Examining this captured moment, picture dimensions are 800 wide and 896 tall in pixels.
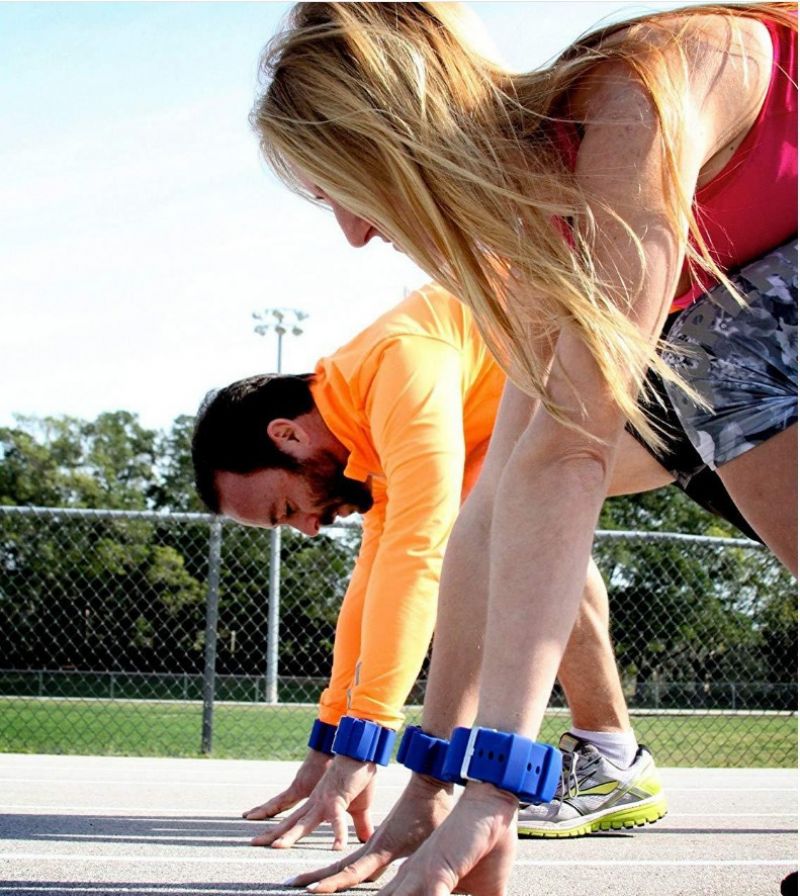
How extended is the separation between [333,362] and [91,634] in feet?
67.6

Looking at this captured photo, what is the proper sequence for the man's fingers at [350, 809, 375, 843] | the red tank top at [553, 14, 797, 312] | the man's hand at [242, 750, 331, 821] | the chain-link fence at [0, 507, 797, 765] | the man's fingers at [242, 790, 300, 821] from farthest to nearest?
the chain-link fence at [0, 507, 797, 765] < the man's fingers at [242, 790, 300, 821] < the man's hand at [242, 750, 331, 821] < the man's fingers at [350, 809, 375, 843] < the red tank top at [553, 14, 797, 312]

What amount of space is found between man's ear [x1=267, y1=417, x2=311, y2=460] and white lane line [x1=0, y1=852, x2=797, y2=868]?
4.23 feet

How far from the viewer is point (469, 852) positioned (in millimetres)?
1458

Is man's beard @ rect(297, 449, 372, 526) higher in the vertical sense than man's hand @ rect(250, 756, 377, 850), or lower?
higher

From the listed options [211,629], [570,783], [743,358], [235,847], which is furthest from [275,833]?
[211,629]

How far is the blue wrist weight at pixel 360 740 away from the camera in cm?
245

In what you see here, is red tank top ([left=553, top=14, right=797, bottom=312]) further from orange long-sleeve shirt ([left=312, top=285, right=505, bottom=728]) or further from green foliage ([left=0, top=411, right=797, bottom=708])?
green foliage ([left=0, top=411, right=797, bottom=708])

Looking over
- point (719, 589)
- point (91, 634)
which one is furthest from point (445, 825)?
point (91, 634)

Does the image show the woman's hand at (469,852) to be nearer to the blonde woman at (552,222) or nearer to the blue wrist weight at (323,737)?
the blonde woman at (552,222)

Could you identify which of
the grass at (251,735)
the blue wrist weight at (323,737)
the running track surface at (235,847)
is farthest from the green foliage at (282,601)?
the blue wrist weight at (323,737)

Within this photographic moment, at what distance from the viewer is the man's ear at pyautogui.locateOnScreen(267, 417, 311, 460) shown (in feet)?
11.5

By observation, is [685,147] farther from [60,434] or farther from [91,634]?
[60,434]

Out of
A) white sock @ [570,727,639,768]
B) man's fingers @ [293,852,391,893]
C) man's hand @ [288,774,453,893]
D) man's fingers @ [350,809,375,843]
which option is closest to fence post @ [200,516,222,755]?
white sock @ [570,727,639,768]

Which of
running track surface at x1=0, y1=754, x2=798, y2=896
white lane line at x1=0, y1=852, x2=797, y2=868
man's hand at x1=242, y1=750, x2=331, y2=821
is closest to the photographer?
running track surface at x1=0, y1=754, x2=798, y2=896
